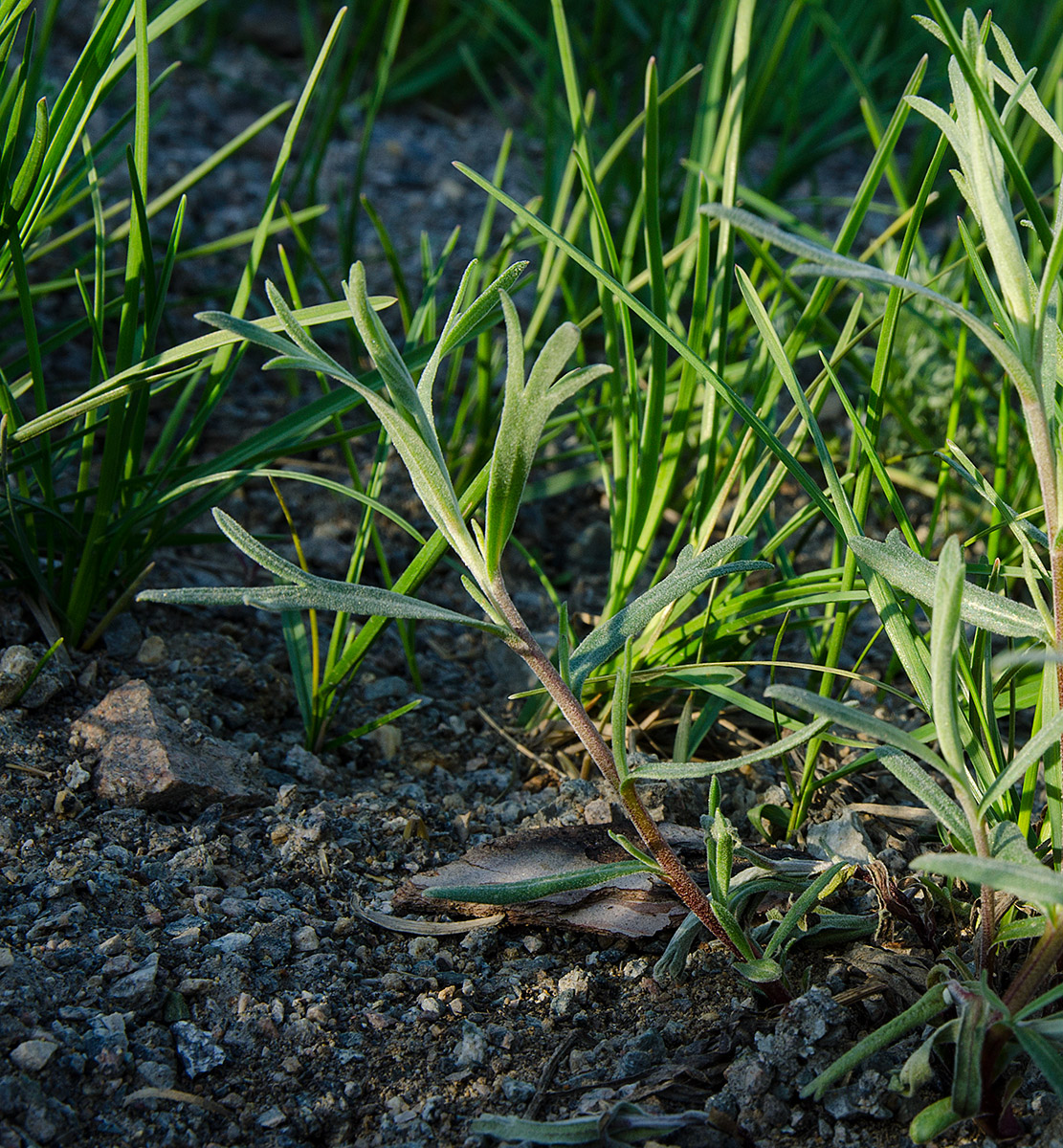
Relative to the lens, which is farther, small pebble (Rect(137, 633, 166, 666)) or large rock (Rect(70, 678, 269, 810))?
small pebble (Rect(137, 633, 166, 666))

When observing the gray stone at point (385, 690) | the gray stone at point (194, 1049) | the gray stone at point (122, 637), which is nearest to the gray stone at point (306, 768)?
the gray stone at point (385, 690)

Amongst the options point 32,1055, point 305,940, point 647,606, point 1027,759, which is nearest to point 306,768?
point 305,940

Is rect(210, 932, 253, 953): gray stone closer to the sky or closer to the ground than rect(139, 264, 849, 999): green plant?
closer to the ground

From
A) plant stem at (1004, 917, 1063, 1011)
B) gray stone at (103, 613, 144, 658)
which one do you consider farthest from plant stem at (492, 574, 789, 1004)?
gray stone at (103, 613, 144, 658)

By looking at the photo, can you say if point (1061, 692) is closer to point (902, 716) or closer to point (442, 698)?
point (902, 716)

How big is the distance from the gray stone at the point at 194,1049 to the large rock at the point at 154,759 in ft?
1.04

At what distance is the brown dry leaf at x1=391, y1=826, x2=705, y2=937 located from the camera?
1180mm

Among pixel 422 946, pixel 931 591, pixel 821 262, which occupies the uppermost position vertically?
pixel 821 262

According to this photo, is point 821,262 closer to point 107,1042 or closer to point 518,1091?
point 518,1091

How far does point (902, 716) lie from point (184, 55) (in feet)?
8.78

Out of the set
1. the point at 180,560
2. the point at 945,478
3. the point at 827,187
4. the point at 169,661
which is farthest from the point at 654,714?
the point at 827,187

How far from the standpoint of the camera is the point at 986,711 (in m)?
1.10

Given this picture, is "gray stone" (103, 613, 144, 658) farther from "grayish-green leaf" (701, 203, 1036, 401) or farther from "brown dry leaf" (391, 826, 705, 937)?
"grayish-green leaf" (701, 203, 1036, 401)

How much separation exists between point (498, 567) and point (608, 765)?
21 centimetres
